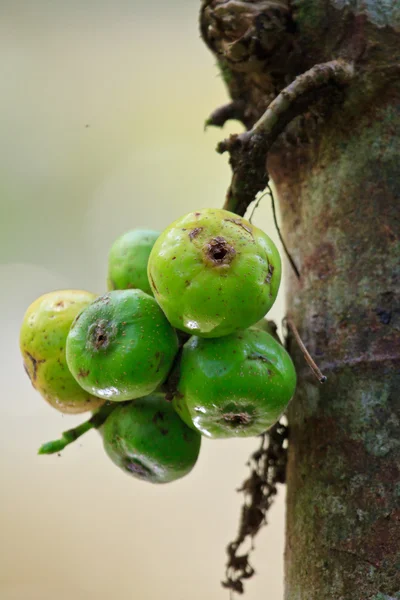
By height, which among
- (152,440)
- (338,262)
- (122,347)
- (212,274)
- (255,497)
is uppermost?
(212,274)

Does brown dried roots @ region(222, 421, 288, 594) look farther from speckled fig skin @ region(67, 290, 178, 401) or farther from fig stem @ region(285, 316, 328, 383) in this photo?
speckled fig skin @ region(67, 290, 178, 401)

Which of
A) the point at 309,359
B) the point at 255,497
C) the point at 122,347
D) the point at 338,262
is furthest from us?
the point at 255,497

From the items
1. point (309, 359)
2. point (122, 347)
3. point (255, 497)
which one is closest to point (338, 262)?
point (309, 359)

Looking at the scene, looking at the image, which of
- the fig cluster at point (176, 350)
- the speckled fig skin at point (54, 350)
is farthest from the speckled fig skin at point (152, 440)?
the speckled fig skin at point (54, 350)

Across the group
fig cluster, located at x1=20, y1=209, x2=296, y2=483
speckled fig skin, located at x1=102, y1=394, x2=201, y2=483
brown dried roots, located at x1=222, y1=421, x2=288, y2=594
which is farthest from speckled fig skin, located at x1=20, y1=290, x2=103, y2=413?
brown dried roots, located at x1=222, y1=421, x2=288, y2=594

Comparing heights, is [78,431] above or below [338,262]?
below

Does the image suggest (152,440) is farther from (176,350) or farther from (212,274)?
(212,274)
